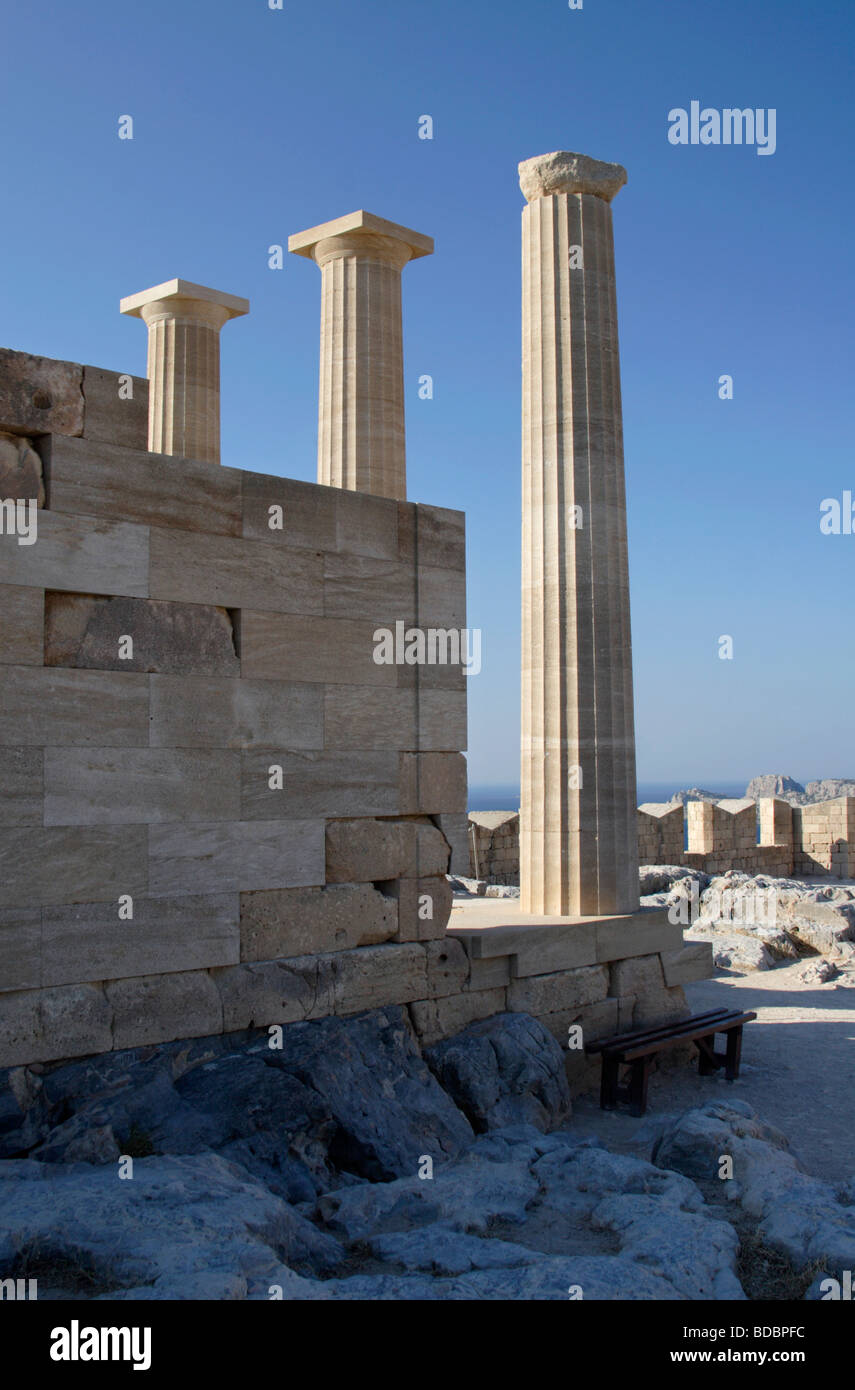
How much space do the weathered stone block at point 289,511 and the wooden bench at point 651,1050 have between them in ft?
15.3

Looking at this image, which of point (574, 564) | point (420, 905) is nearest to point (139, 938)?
point (420, 905)

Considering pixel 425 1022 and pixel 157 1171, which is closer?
pixel 157 1171

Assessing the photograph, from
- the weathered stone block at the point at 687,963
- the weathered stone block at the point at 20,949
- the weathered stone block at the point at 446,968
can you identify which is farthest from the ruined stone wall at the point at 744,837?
the weathered stone block at the point at 20,949

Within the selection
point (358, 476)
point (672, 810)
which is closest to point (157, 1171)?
point (358, 476)

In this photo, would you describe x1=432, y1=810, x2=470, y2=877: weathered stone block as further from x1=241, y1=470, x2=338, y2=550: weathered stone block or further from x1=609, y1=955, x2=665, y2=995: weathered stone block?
x1=609, y1=955, x2=665, y2=995: weathered stone block

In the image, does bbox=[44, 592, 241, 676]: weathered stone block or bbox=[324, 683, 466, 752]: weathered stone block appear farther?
bbox=[324, 683, 466, 752]: weathered stone block

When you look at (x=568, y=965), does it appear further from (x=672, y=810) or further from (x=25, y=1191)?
(x=672, y=810)

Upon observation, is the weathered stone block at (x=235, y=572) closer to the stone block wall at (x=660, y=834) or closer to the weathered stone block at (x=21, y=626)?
the weathered stone block at (x=21, y=626)

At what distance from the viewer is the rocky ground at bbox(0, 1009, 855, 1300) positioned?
4824 millimetres

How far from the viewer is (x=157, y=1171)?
569cm

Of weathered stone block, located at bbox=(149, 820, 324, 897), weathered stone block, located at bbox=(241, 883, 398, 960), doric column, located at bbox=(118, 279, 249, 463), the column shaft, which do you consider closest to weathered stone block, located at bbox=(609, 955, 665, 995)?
weathered stone block, located at bbox=(241, 883, 398, 960)

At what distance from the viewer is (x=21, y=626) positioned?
6629 mm

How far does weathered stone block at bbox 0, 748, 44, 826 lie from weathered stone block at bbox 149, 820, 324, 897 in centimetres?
76
